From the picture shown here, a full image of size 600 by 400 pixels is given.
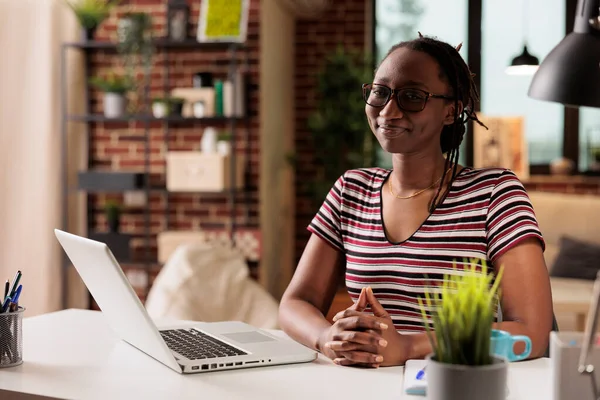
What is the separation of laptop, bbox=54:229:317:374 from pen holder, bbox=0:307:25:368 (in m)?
0.16

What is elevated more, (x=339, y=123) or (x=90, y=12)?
(x=90, y=12)

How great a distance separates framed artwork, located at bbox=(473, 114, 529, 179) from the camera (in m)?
5.62

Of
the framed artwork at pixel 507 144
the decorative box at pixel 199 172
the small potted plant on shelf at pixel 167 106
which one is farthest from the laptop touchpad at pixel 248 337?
the framed artwork at pixel 507 144

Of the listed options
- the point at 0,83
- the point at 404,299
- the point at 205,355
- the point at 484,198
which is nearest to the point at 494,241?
the point at 484,198

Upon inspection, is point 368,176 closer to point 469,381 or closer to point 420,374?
point 420,374

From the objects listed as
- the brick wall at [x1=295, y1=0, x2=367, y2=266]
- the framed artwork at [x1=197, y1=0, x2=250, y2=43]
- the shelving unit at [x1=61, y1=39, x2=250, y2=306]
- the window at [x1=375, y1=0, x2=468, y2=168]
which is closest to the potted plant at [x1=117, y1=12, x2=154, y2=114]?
the shelving unit at [x1=61, y1=39, x2=250, y2=306]

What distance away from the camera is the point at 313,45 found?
5812 mm

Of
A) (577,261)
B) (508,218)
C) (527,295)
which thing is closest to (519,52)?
(577,261)

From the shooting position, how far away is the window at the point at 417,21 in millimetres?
5793

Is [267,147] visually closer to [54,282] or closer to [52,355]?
[54,282]

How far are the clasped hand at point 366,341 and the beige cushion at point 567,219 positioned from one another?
3.81m

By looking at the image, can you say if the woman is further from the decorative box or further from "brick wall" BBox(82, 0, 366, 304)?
"brick wall" BBox(82, 0, 366, 304)

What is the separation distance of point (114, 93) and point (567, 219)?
9.82 ft

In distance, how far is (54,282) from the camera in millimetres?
4574
